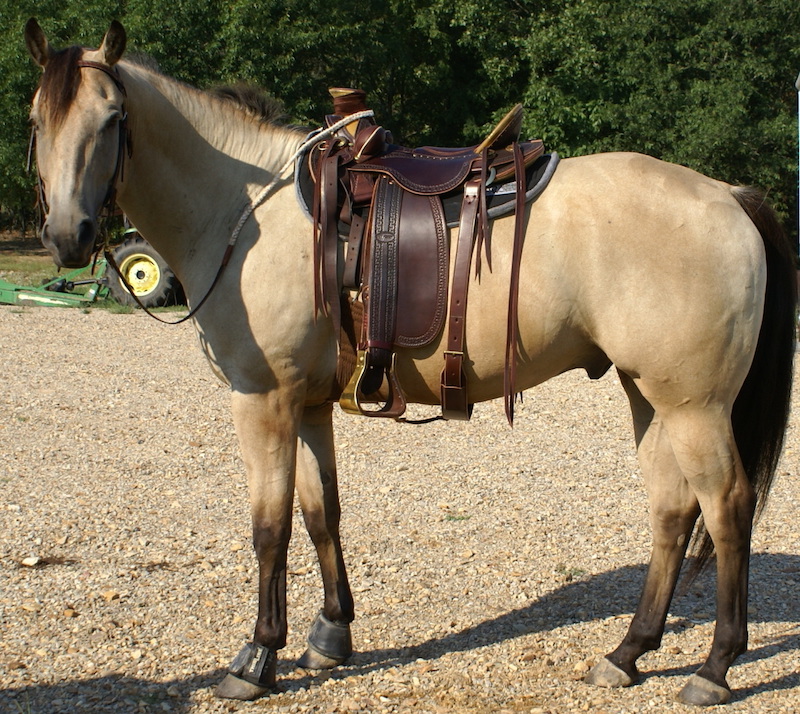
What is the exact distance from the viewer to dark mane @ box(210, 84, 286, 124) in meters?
3.53

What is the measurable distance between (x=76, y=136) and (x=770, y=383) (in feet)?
8.94

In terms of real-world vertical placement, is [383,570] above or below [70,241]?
below

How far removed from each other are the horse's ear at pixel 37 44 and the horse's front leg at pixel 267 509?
1.32 m

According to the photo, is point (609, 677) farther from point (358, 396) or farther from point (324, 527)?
point (358, 396)

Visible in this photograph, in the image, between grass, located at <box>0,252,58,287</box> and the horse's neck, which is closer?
the horse's neck

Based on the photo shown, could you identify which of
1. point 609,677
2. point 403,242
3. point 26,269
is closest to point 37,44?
point 403,242

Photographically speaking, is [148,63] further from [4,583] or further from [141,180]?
[4,583]

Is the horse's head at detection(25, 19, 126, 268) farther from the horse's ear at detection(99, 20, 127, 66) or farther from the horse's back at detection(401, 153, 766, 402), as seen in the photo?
the horse's back at detection(401, 153, 766, 402)

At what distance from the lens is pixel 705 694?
10.7ft

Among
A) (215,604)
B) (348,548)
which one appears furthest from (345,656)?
(348,548)

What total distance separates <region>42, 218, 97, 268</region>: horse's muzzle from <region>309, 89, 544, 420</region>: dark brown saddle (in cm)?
79

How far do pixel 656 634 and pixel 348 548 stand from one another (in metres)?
1.84

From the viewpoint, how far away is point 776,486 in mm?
5941

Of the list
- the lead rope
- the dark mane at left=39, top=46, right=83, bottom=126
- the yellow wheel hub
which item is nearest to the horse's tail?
the lead rope
